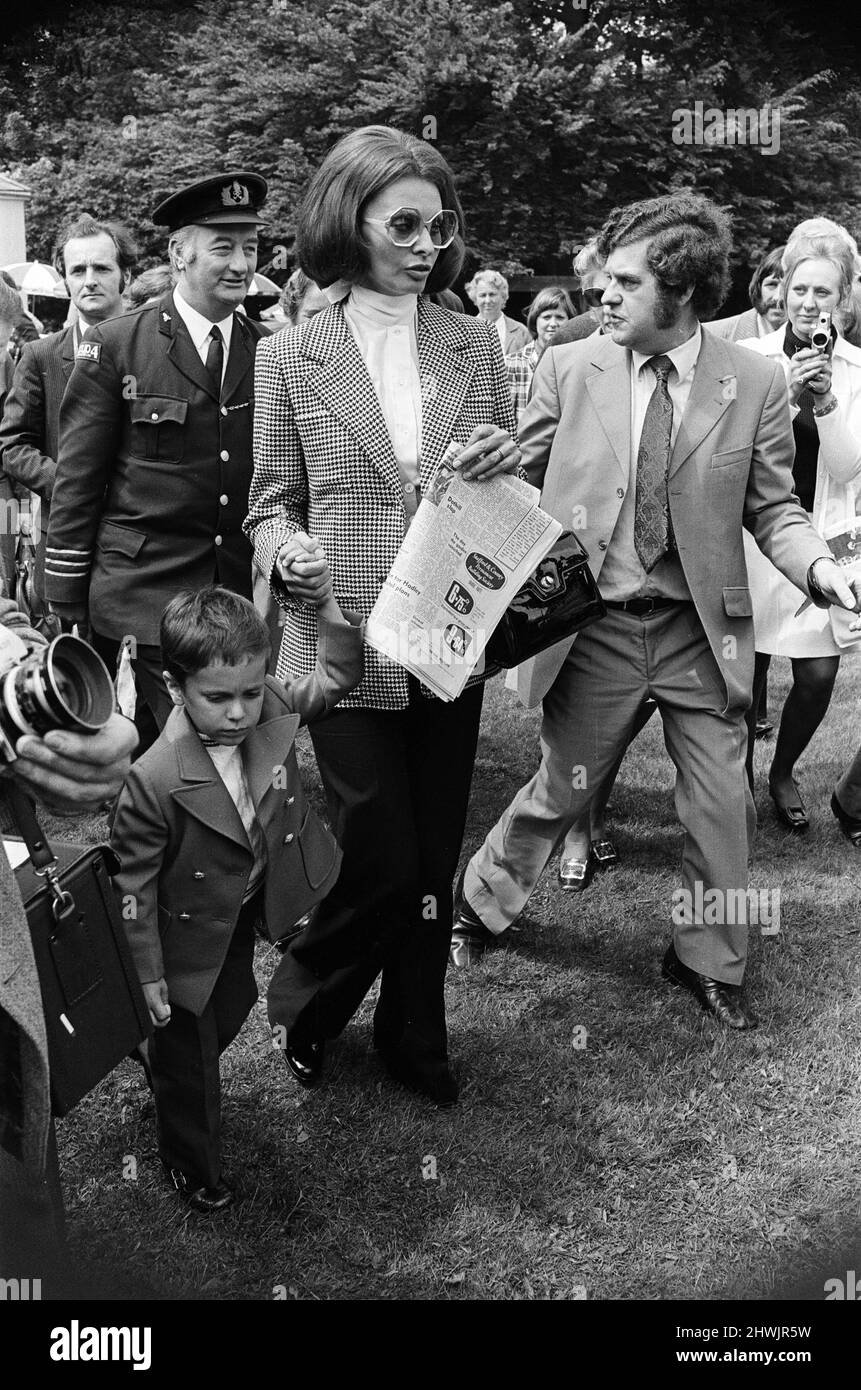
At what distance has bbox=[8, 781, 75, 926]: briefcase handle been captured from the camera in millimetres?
2301

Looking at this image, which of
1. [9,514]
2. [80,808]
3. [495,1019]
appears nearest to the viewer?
[80,808]

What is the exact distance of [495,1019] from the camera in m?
4.56

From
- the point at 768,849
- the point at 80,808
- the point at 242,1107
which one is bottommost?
the point at 768,849

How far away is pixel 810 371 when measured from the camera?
16.3 ft

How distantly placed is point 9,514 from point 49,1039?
200 inches

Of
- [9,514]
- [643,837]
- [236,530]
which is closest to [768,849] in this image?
[643,837]

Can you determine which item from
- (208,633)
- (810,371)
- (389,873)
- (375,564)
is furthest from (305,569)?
(810,371)

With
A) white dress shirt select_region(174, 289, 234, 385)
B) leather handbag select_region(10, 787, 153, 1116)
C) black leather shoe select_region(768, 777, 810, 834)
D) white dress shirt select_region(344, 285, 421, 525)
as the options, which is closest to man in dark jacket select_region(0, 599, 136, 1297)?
leather handbag select_region(10, 787, 153, 1116)

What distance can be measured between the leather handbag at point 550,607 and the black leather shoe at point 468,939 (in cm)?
127

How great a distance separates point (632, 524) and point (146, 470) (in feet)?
5.13

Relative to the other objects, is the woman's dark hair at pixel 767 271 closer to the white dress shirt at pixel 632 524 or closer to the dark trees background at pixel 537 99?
the white dress shirt at pixel 632 524

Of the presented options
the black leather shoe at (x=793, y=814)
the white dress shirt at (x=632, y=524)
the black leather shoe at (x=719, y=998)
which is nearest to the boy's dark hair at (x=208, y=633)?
the white dress shirt at (x=632, y=524)

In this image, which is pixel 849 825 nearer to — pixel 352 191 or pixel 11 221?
pixel 352 191

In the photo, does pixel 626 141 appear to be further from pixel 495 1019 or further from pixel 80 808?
pixel 80 808
